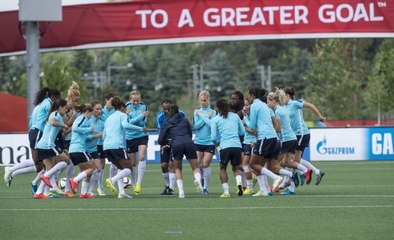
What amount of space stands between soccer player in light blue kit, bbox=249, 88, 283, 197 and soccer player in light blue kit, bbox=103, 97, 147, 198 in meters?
2.28

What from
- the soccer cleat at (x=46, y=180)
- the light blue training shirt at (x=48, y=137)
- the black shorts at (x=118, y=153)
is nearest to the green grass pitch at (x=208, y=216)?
the soccer cleat at (x=46, y=180)

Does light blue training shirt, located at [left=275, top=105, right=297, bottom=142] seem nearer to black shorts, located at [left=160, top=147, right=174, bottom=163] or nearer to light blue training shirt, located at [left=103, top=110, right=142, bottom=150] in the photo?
black shorts, located at [left=160, top=147, right=174, bottom=163]

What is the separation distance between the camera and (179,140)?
23.0 metres

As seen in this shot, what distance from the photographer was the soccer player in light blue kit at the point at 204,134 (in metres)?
23.6

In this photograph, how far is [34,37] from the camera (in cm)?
3719

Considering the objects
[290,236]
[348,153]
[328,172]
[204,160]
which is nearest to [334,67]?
[348,153]

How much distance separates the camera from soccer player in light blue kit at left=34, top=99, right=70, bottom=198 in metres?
22.8

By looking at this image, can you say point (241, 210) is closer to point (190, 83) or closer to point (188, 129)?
point (188, 129)

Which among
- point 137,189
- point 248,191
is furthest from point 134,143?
point 248,191

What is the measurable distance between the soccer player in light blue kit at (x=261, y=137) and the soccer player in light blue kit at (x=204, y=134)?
1140mm

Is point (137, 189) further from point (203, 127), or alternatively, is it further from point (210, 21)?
point (210, 21)

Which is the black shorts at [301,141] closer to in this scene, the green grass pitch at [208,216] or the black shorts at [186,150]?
the green grass pitch at [208,216]

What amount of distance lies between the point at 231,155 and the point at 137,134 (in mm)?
3421

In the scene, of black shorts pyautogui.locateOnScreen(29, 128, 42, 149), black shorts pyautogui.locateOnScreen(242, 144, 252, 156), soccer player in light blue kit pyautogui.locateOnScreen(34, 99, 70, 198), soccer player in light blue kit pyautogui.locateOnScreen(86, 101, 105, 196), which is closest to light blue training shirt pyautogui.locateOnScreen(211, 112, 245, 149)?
black shorts pyautogui.locateOnScreen(242, 144, 252, 156)
